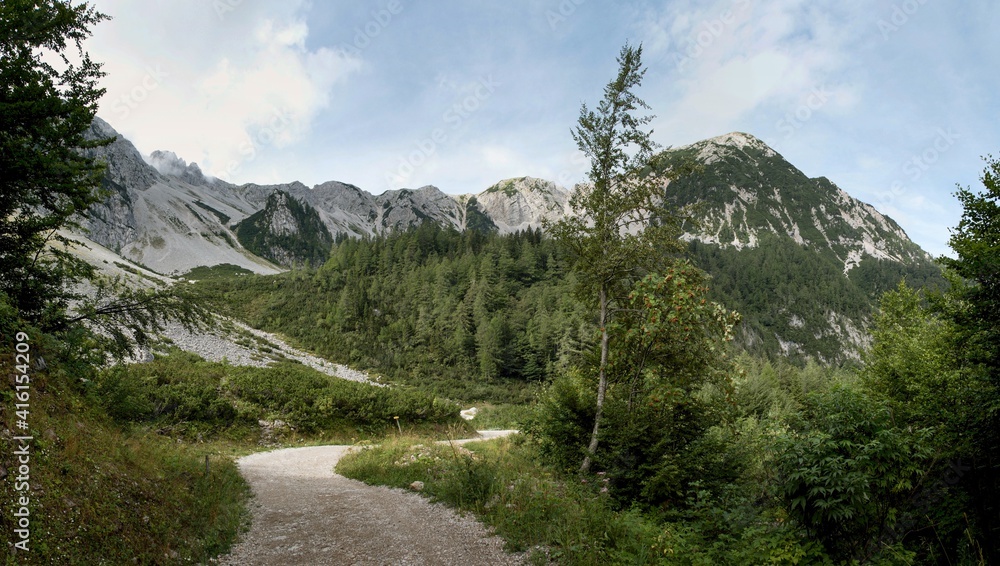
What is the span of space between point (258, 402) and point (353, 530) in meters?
16.9

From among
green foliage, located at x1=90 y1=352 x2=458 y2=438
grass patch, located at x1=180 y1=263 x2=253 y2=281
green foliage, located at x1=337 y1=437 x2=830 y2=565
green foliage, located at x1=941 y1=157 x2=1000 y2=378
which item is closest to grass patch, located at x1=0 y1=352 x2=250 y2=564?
green foliage, located at x1=337 y1=437 x2=830 y2=565

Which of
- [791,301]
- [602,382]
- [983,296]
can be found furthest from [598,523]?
[791,301]

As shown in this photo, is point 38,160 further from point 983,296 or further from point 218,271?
point 218,271

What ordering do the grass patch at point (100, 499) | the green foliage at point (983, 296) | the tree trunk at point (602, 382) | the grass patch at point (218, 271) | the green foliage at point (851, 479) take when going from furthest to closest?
the grass patch at point (218, 271), the tree trunk at point (602, 382), the green foliage at point (983, 296), the green foliage at point (851, 479), the grass patch at point (100, 499)

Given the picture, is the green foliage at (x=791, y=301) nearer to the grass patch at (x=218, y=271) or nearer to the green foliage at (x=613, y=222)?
the green foliage at (x=613, y=222)

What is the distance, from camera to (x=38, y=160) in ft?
23.2

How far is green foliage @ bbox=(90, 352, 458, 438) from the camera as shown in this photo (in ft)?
57.3

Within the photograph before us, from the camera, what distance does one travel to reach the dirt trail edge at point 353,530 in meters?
6.42

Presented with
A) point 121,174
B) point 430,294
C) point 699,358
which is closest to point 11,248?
point 699,358

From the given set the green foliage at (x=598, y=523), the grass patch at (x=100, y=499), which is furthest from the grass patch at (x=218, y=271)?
the green foliage at (x=598, y=523)

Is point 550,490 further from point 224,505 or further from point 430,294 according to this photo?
point 430,294

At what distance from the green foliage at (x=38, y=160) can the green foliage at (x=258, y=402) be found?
5703 millimetres

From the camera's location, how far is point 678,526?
6.82 metres

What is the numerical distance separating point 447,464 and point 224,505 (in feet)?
17.1
